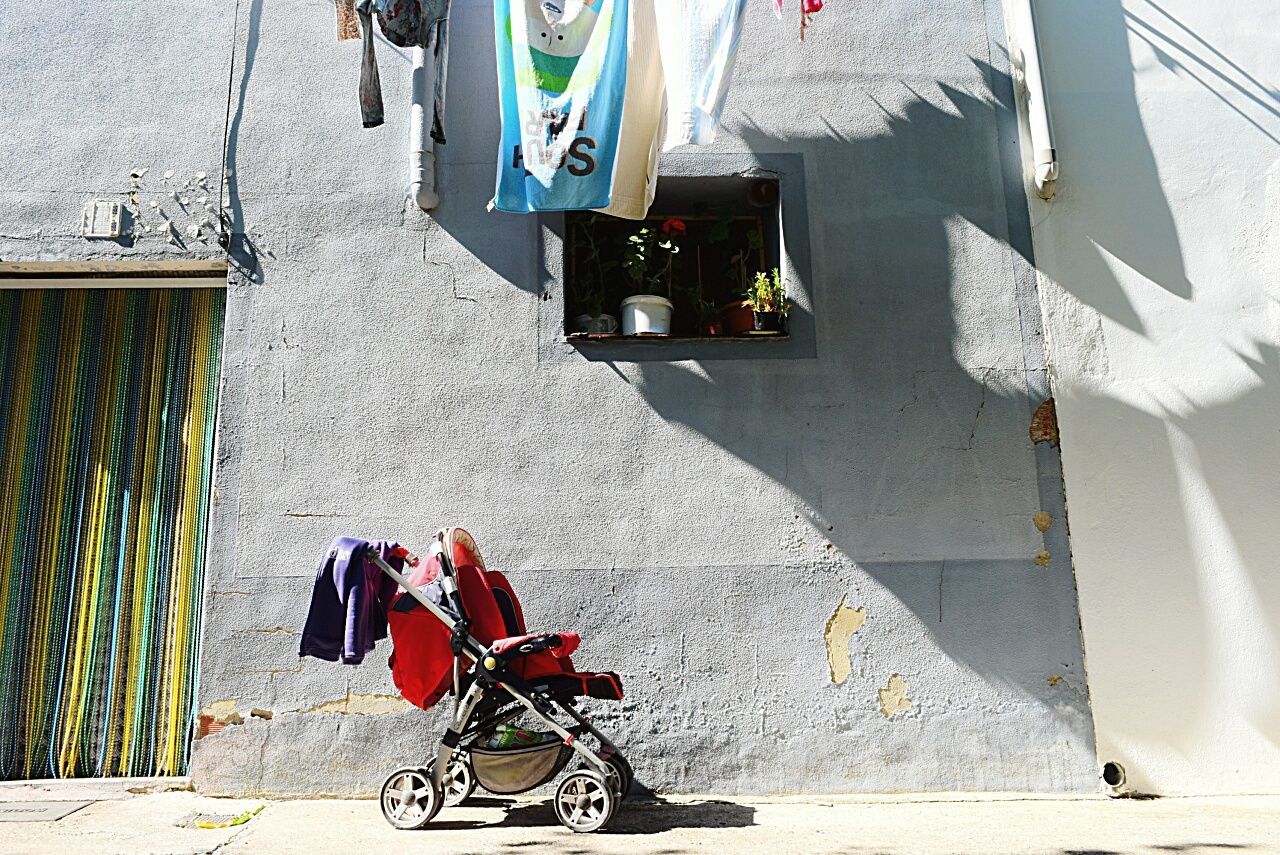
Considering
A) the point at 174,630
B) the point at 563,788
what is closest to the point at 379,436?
the point at 174,630

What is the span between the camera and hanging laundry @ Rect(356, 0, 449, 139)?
4.75 m

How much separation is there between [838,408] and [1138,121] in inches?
95.3

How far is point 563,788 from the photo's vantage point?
389 centimetres

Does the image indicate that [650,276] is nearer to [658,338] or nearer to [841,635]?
[658,338]

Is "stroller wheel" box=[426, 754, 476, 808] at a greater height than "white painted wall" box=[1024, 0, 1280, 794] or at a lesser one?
lesser

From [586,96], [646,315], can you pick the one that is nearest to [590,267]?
[646,315]

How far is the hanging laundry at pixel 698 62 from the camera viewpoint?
4.36m

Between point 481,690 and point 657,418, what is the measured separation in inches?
66.4

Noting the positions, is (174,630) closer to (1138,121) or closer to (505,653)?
(505,653)

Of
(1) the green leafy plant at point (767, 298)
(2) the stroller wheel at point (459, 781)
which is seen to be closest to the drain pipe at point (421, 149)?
(1) the green leafy plant at point (767, 298)

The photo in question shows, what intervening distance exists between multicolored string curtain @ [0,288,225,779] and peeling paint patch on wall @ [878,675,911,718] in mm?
3427

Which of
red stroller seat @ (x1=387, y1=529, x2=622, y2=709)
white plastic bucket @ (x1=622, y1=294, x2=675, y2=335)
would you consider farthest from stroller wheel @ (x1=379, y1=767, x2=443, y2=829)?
white plastic bucket @ (x1=622, y1=294, x2=675, y2=335)

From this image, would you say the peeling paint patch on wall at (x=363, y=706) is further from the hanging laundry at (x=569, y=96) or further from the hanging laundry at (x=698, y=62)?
the hanging laundry at (x=698, y=62)

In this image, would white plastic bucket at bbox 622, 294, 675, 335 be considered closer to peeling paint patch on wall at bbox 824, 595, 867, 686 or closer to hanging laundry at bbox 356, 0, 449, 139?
hanging laundry at bbox 356, 0, 449, 139
